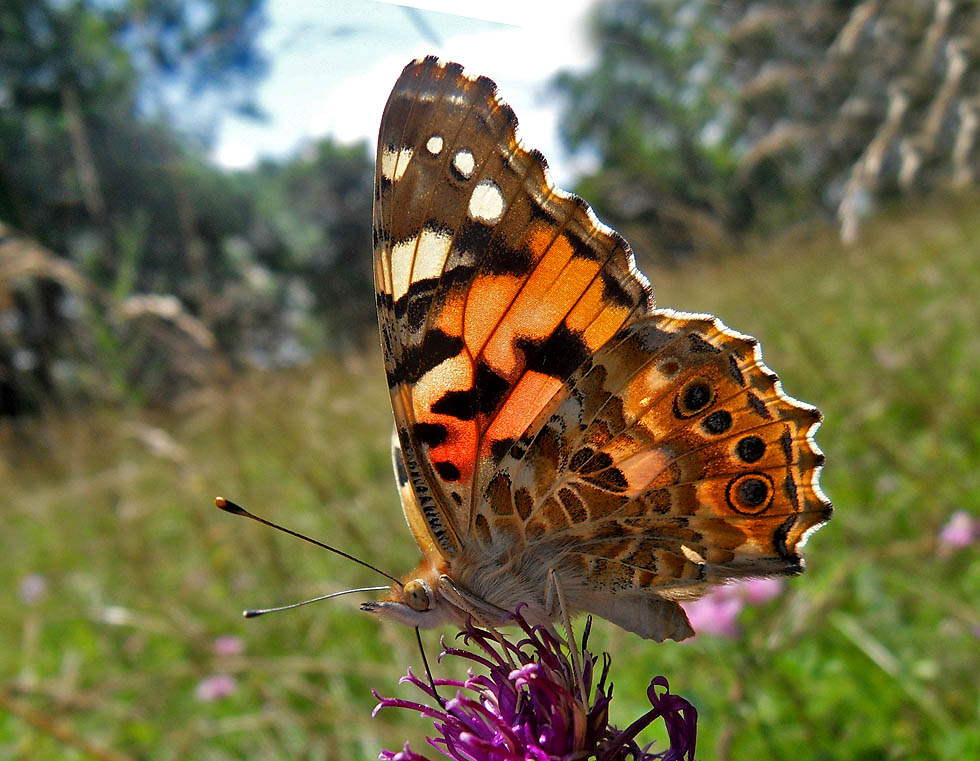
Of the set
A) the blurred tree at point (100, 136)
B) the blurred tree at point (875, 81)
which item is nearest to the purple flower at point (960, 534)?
the blurred tree at point (875, 81)

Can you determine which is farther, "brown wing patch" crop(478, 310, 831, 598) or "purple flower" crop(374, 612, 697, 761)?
"brown wing patch" crop(478, 310, 831, 598)

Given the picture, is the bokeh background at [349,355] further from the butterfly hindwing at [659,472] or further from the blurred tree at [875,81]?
the butterfly hindwing at [659,472]

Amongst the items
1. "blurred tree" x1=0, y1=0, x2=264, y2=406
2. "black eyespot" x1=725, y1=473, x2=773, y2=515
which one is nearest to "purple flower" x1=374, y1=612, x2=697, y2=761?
"black eyespot" x1=725, y1=473, x2=773, y2=515

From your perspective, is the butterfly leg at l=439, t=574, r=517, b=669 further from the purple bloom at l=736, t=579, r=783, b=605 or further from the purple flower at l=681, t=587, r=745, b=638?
the purple bloom at l=736, t=579, r=783, b=605

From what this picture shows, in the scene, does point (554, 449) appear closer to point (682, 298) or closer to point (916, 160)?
point (916, 160)

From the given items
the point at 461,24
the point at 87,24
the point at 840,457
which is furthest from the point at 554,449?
the point at 87,24

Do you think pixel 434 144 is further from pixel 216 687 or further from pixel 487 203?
pixel 216 687
